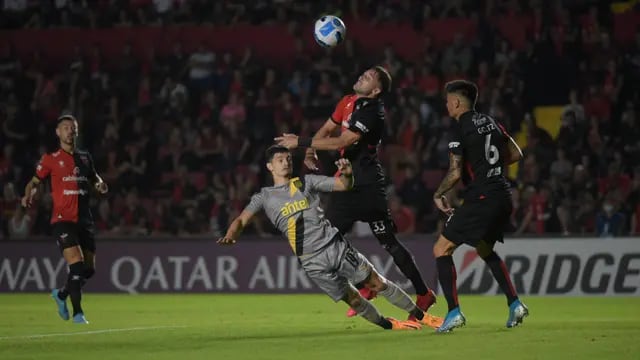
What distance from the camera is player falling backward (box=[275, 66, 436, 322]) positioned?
12.1 metres

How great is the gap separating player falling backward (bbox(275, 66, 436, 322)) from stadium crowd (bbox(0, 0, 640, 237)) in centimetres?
815


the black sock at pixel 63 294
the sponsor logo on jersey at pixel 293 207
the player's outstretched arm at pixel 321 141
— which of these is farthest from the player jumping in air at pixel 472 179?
the black sock at pixel 63 294

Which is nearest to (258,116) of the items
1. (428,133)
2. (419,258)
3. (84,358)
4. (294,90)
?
(294,90)

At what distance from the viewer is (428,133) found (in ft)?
75.2

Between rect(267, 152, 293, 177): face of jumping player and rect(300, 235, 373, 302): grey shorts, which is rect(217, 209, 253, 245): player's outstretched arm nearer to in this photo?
rect(267, 152, 293, 177): face of jumping player

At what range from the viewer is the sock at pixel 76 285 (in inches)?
540

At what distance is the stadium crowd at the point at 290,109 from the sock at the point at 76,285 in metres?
7.75

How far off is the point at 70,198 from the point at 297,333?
3.95 metres

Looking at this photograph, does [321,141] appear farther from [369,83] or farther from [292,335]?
[292,335]

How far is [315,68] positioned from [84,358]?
15.9 meters

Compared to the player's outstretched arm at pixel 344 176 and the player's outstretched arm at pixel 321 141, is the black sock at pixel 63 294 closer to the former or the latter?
the player's outstretched arm at pixel 321 141

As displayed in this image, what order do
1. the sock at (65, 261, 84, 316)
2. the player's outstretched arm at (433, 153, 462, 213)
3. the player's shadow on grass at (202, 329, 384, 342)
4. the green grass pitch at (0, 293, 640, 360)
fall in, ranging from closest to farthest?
the green grass pitch at (0, 293, 640, 360) < the player's shadow on grass at (202, 329, 384, 342) < the player's outstretched arm at (433, 153, 462, 213) < the sock at (65, 261, 84, 316)

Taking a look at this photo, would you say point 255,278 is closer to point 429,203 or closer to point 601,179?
point 429,203

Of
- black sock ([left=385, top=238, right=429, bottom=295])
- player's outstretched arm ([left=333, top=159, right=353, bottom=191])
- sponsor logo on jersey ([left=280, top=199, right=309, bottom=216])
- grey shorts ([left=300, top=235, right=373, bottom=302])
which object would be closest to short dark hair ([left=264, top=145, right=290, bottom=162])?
sponsor logo on jersey ([left=280, top=199, right=309, bottom=216])
